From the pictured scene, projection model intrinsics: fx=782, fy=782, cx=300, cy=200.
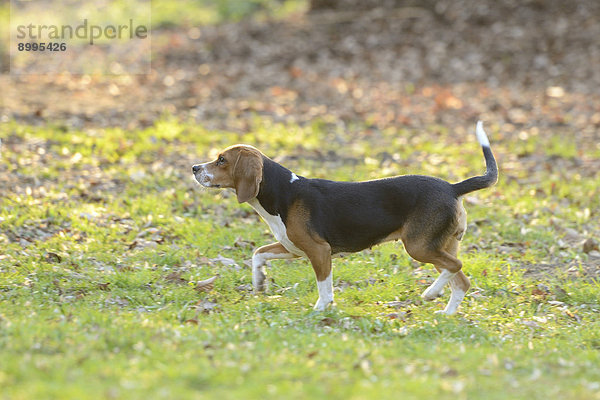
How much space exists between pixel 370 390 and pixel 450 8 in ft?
52.5

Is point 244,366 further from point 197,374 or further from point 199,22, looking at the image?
point 199,22

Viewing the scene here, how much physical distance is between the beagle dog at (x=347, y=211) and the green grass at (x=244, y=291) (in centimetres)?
47

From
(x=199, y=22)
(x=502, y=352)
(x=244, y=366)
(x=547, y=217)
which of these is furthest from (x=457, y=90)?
(x=244, y=366)

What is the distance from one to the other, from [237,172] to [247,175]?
11cm

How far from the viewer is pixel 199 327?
5.66 metres

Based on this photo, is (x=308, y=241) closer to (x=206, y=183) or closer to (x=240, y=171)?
(x=240, y=171)

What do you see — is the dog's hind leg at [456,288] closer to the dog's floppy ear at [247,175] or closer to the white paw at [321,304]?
the white paw at [321,304]

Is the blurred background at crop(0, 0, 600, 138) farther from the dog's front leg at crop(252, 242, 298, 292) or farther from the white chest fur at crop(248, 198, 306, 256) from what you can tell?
the white chest fur at crop(248, 198, 306, 256)

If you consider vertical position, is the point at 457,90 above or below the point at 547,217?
above

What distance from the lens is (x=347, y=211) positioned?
6.41 meters

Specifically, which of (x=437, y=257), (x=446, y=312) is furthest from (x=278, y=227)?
(x=446, y=312)

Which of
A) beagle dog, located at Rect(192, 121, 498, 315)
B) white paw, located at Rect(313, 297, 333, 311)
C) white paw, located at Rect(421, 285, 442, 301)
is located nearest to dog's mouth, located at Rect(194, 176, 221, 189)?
beagle dog, located at Rect(192, 121, 498, 315)

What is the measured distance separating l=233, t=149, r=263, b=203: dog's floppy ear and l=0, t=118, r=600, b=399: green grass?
92 centimetres

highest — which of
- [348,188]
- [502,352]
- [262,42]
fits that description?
[262,42]
